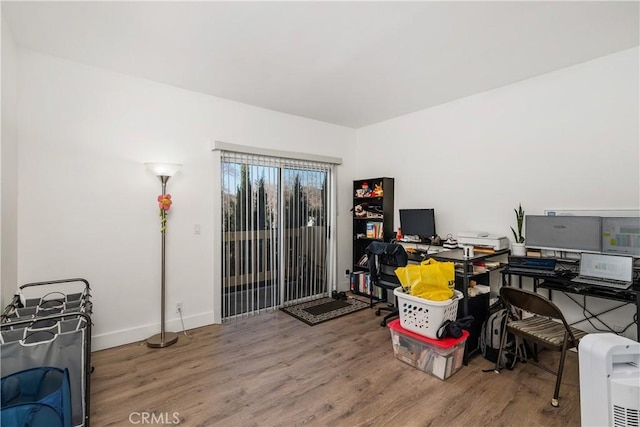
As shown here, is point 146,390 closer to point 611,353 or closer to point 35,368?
point 35,368

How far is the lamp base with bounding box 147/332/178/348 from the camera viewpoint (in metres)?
2.92

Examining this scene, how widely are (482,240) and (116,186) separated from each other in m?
3.79

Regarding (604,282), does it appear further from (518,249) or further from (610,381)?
(610,381)

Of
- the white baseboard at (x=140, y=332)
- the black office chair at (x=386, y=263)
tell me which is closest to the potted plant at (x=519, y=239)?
the black office chair at (x=386, y=263)

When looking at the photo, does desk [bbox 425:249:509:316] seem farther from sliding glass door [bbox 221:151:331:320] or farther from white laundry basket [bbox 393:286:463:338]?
sliding glass door [bbox 221:151:331:320]

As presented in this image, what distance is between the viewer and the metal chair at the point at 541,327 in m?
2.04

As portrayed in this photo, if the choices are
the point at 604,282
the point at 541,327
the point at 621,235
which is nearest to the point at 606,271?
the point at 604,282

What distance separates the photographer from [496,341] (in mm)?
2582

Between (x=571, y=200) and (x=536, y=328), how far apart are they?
1.37m

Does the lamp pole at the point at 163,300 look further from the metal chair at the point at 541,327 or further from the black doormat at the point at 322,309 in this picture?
the metal chair at the point at 541,327

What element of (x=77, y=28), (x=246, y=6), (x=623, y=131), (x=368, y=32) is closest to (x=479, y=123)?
(x=623, y=131)

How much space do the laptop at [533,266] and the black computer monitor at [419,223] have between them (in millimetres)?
1059

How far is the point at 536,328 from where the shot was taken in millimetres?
2307

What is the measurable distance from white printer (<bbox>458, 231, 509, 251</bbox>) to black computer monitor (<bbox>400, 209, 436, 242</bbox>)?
0.44m
